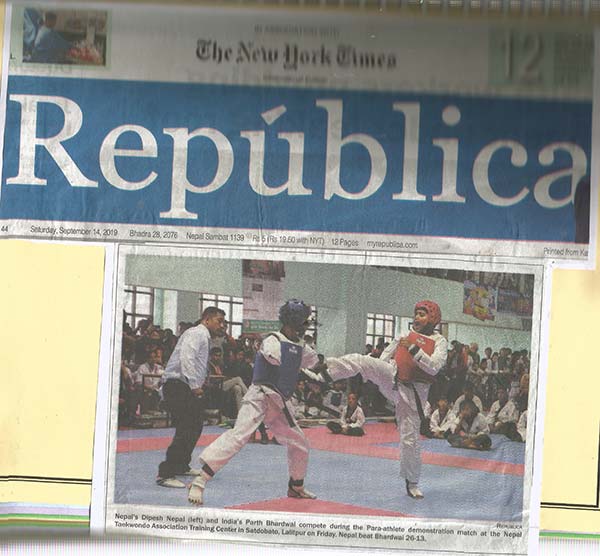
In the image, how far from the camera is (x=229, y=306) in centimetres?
275

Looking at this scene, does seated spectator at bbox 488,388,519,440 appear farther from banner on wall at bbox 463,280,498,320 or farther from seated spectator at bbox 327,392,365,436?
seated spectator at bbox 327,392,365,436

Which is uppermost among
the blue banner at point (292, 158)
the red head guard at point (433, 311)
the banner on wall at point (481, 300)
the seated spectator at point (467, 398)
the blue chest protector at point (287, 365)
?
the blue banner at point (292, 158)

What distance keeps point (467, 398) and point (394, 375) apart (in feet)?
0.74

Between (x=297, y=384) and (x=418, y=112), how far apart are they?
875 millimetres

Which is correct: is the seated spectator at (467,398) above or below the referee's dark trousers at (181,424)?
above

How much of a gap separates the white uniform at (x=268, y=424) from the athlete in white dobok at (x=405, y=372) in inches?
4.0

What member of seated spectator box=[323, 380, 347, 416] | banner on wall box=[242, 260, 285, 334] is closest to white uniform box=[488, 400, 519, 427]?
seated spectator box=[323, 380, 347, 416]

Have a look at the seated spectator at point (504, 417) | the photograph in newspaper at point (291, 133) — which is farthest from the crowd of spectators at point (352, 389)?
the photograph in newspaper at point (291, 133)

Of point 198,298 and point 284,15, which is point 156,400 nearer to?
point 198,298

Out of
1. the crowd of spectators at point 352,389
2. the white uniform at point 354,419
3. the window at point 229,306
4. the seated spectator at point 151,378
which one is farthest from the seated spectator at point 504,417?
the seated spectator at point 151,378

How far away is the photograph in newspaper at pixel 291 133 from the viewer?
2734mm

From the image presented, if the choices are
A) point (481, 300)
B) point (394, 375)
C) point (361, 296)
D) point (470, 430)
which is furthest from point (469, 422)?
point (361, 296)

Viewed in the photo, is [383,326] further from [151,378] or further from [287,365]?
[151,378]

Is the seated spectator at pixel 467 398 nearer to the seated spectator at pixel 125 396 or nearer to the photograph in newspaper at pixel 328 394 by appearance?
the photograph in newspaper at pixel 328 394
